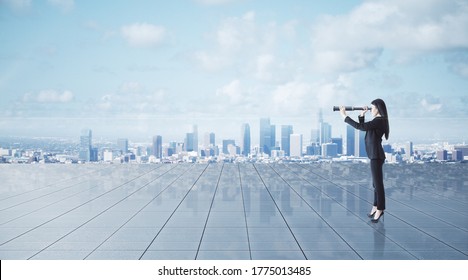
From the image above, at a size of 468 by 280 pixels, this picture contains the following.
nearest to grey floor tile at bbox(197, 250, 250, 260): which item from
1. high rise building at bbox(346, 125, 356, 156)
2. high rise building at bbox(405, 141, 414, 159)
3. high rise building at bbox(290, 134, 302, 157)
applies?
high rise building at bbox(346, 125, 356, 156)

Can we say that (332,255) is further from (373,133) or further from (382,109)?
(382,109)

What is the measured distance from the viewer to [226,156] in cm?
1498

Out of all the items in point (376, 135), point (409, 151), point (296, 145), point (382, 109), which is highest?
point (382, 109)

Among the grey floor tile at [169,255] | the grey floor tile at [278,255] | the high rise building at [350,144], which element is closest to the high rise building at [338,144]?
the high rise building at [350,144]

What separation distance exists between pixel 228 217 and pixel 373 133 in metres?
1.85

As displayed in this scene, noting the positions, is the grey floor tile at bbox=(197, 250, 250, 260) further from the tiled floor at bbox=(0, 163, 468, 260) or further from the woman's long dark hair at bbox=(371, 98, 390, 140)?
the woman's long dark hair at bbox=(371, 98, 390, 140)

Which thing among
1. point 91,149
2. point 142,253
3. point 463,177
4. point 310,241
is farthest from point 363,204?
point 91,149

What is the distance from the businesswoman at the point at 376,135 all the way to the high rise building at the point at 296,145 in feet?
28.7

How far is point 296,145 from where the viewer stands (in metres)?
15.0

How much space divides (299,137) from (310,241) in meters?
11.0

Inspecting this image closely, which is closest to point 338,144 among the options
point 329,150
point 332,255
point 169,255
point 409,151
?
point 329,150

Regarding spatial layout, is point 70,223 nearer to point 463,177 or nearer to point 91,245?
point 91,245

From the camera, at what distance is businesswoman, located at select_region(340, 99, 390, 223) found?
5.68 metres

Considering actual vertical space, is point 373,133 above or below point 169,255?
above
